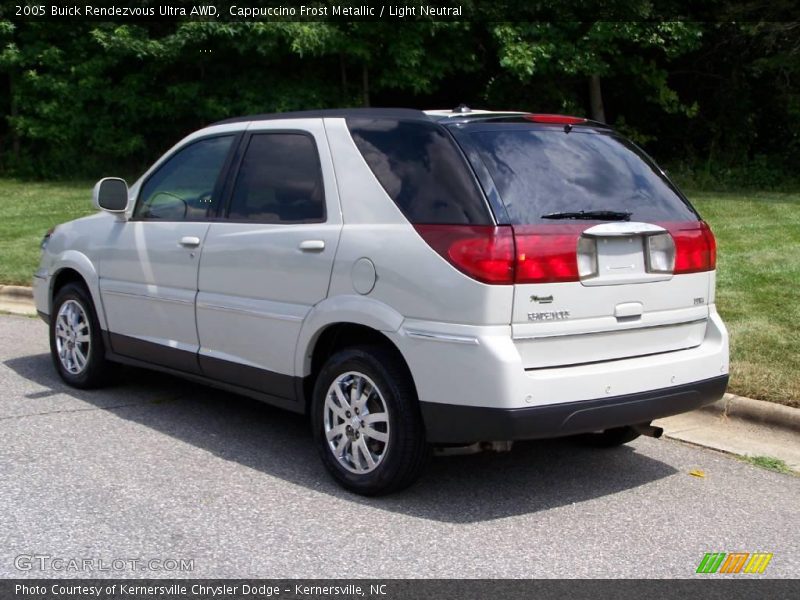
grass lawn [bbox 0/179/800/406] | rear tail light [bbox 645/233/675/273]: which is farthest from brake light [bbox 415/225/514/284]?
grass lawn [bbox 0/179/800/406]

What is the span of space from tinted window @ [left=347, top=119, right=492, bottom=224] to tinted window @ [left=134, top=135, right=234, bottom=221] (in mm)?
1192

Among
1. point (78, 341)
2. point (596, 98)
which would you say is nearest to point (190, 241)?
point (78, 341)

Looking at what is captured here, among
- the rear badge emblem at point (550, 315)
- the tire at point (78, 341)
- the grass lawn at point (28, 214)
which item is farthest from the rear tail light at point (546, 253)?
the grass lawn at point (28, 214)

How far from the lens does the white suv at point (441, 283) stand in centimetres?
447

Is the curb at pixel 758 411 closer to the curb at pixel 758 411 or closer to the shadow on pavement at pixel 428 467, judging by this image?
the curb at pixel 758 411

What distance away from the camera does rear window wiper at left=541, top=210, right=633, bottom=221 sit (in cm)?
462

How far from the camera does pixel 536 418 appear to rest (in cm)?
445

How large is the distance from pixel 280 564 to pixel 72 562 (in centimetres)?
84

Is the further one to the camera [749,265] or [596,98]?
[596,98]

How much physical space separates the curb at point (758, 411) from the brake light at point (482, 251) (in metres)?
2.31

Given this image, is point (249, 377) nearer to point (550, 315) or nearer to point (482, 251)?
point (482, 251)

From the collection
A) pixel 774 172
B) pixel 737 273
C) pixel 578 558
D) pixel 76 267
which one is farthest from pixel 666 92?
pixel 578 558

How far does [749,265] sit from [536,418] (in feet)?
21.9

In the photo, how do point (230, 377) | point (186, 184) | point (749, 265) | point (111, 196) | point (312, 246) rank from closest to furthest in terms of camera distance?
1. point (312, 246)
2. point (230, 377)
3. point (186, 184)
4. point (111, 196)
5. point (749, 265)
